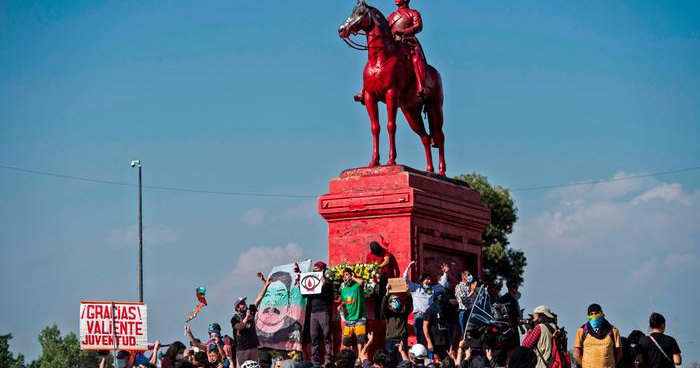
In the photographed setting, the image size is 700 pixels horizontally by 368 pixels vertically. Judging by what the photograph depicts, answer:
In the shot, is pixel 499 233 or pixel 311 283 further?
pixel 499 233

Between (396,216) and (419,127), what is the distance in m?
3.45

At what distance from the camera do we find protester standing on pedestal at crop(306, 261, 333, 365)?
83.4 feet

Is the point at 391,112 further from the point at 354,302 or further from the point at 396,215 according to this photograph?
the point at 354,302

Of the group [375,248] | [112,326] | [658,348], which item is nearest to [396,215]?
[375,248]

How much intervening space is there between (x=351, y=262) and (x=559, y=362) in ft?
24.0

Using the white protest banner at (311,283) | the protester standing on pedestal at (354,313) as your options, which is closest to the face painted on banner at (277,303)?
the white protest banner at (311,283)

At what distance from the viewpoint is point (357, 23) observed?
2695cm

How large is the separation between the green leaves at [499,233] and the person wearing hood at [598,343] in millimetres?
40469

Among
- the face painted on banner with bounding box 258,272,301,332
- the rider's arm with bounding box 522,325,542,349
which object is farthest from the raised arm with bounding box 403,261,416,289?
the rider's arm with bounding box 522,325,542,349

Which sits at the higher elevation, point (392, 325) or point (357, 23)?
point (357, 23)

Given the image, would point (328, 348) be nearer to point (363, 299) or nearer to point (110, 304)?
point (363, 299)

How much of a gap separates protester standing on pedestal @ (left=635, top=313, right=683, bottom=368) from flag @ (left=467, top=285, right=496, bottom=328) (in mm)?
5100

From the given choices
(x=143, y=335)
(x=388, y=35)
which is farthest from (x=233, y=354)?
(x=388, y=35)

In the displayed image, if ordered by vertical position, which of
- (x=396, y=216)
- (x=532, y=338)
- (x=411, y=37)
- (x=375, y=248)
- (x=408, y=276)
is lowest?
(x=532, y=338)
